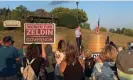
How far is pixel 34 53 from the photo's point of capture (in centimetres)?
941

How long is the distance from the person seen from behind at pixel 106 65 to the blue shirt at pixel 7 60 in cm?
211

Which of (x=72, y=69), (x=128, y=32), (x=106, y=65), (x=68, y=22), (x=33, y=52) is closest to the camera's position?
(x=106, y=65)

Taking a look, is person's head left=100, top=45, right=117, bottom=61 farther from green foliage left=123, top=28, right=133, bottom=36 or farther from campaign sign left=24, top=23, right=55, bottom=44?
green foliage left=123, top=28, right=133, bottom=36

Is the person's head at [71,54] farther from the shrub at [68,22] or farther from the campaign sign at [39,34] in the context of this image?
the shrub at [68,22]

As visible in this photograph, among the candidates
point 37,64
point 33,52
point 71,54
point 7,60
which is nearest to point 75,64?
point 71,54

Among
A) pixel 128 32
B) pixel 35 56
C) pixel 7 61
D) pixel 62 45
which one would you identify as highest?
pixel 62 45

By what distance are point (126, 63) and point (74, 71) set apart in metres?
1.11

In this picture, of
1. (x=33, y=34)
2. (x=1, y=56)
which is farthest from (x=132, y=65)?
(x=33, y=34)

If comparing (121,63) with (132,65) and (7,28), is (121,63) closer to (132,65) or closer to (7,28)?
(132,65)

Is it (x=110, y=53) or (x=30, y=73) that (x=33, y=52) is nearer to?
(x=30, y=73)

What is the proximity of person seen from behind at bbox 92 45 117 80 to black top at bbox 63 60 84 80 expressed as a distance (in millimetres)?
309

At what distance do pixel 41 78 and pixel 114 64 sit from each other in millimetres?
3906

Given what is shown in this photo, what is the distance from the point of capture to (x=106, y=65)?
8070mm

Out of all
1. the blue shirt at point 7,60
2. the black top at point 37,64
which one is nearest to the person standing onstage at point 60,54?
the black top at point 37,64
